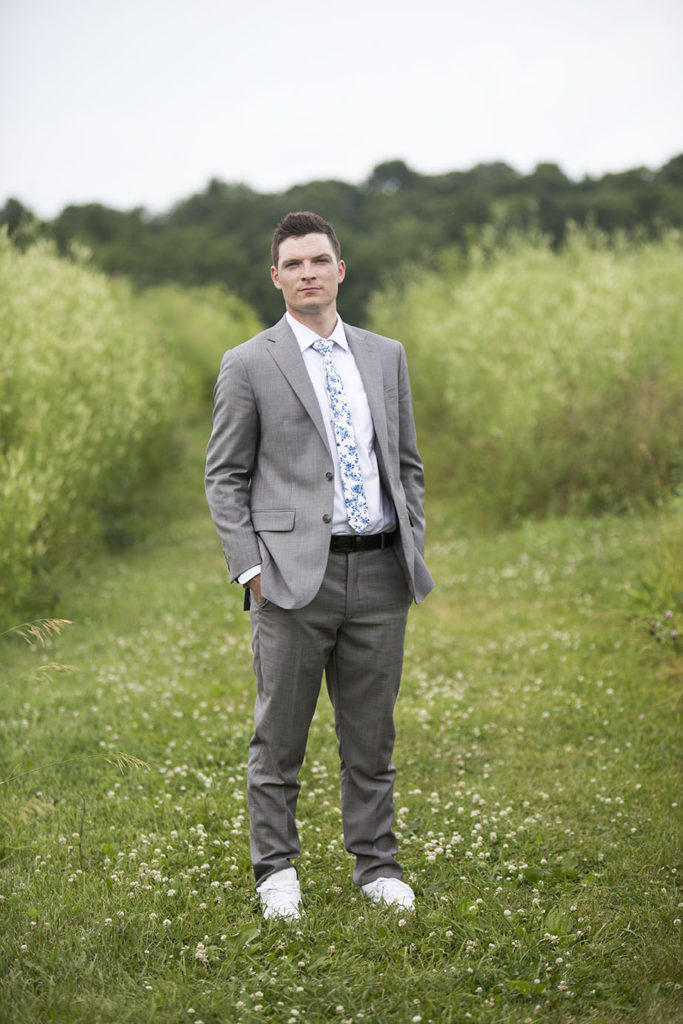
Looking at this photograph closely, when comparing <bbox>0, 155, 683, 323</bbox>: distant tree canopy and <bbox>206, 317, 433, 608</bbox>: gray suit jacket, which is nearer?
<bbox>206, 317, 433, 608</bbox>: gray suit jacket

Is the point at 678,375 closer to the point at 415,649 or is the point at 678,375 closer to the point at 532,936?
the point at 415,649

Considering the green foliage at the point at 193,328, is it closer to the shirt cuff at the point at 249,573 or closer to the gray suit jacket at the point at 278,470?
the gray suit jacket at the point at 278,470

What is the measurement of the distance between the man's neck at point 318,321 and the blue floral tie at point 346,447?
0.12ft

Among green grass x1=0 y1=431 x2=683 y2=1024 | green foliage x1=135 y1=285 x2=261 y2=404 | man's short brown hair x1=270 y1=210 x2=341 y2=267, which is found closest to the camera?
green grass x1=0 y1=431 x2=683 y2=1024

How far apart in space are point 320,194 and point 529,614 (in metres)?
31.4

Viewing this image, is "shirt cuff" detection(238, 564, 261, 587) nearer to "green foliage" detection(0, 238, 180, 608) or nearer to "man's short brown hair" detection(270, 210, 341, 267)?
"man's short brown hair" detection(270, 210, 341, 267)

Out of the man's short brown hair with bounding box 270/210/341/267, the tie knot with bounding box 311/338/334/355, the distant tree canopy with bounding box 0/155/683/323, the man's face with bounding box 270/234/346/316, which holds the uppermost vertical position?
the distant tree canopy with bounding box 0/155/683/323

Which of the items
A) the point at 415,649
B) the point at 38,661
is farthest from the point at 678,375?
the point at 38,661

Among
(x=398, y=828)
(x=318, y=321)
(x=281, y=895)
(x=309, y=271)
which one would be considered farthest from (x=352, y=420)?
(x=398, y=828)

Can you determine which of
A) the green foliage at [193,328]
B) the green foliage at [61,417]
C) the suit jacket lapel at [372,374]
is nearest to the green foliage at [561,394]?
the green foliage at [61,417]

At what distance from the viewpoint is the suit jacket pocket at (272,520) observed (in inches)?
116

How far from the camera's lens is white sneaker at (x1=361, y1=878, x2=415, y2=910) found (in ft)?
10.4

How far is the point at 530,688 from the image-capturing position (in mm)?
5398

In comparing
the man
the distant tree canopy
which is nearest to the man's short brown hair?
the man
